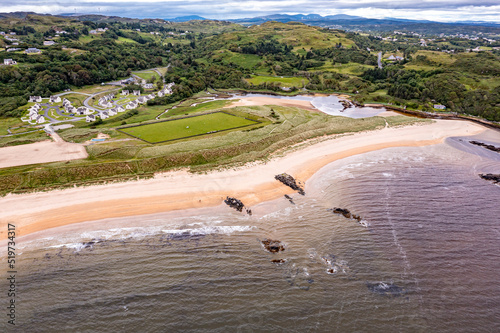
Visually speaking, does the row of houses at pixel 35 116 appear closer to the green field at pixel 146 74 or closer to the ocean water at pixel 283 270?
the ocean water at pixel 283 270

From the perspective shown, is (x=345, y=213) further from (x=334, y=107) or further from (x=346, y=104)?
(x=346, y=104)

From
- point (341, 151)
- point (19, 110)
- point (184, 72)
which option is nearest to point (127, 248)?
point (341, 151)

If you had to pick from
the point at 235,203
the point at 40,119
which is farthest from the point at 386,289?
the point at 40,119

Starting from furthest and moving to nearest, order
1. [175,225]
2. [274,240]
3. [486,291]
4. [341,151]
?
1. [341,151]
2. [175,225]
3. [274,240]
4. [486,291]

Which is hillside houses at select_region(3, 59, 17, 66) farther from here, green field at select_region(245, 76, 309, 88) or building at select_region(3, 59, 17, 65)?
green field at select_region(245, 76, 309, 88)

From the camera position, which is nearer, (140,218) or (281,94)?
(140,218)

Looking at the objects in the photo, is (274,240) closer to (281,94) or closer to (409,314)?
(409,314)

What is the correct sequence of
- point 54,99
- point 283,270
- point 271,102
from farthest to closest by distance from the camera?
point 271,102, point 54,99, point 283,270
